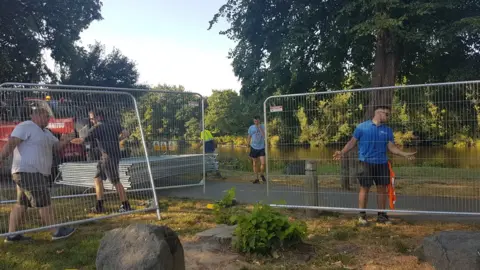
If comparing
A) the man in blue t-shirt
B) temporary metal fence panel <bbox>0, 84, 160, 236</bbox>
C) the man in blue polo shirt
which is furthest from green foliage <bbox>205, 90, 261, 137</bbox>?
the man in blue polo shirt

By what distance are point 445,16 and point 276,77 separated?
152 inches

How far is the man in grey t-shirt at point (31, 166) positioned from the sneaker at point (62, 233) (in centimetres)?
24

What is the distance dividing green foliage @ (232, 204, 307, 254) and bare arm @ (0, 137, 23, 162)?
10.0 feet

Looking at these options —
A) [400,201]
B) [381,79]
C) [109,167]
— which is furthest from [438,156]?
[109,167]

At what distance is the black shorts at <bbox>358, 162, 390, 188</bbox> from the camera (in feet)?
20.3

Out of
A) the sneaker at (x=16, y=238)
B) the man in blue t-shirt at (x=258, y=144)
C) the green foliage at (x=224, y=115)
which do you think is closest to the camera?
the sneaker at (x=16, y=238)

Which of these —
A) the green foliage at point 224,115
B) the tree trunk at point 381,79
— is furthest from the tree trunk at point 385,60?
the green foliage at point 224,115

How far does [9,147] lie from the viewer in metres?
5.31

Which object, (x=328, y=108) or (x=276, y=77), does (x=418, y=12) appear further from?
(x=276, y=77)

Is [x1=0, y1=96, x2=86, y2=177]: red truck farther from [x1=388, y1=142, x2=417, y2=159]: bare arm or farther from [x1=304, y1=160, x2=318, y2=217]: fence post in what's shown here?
[x1=388, y1=142, x2=417, y2=159]: bare arm

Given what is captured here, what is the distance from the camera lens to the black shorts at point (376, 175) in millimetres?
6195

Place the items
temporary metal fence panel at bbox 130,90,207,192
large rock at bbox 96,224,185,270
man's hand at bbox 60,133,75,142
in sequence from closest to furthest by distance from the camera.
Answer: large rock at bbox 96,224,185,270 < man's hand at bbox 60,133,75,142 < temporary metal fence panel at bbox 130,90,207,192

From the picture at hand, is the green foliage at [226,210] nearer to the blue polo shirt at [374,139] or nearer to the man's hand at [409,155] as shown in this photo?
the blue polo shirt at [374,139]

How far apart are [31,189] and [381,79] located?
747 cm
